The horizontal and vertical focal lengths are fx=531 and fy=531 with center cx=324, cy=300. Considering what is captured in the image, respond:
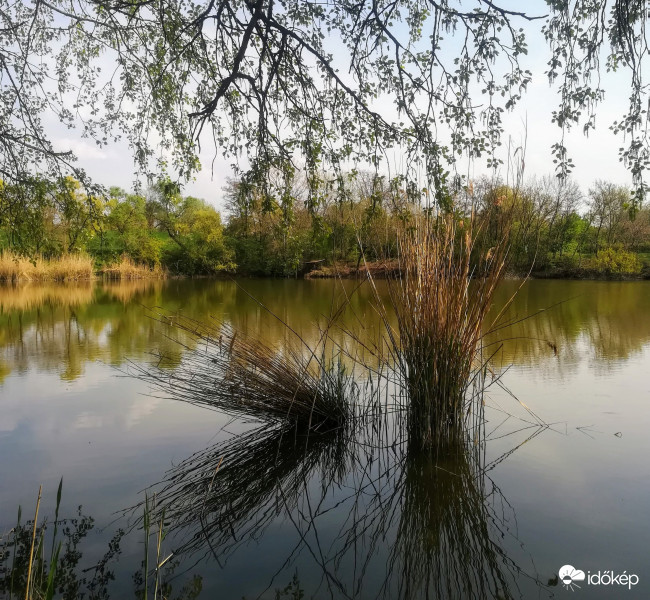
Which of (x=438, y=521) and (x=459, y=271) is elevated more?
(x=459, y=271)

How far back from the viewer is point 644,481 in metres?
2.91

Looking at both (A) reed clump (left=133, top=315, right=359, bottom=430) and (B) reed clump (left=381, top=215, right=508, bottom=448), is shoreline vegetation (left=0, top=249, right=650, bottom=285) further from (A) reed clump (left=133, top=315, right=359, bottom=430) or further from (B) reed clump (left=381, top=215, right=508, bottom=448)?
(B) reed clump (left=381, top=215, right=508, bottom=448)

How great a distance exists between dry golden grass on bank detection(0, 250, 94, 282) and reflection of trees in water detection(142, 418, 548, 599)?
18.3 meters

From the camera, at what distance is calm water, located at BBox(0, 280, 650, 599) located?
216 cm

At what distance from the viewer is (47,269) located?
866 inches

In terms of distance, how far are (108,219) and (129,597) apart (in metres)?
4.87

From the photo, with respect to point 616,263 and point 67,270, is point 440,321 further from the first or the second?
point 616,263

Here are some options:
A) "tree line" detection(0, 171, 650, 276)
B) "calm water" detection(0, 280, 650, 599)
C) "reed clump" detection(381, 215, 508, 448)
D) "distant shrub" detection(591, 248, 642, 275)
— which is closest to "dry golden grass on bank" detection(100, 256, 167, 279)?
"tree line" detection(0, 171, 650, 276)

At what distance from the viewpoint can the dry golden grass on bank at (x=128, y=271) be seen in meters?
27.2

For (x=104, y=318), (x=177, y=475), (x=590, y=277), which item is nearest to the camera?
(x=177, y=475)

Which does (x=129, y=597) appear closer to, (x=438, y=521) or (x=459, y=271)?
(x=438, y=521)

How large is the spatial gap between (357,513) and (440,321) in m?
1.20

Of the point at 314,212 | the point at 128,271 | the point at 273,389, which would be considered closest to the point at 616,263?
the point at 128,271

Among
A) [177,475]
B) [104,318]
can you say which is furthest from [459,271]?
[104,318]
